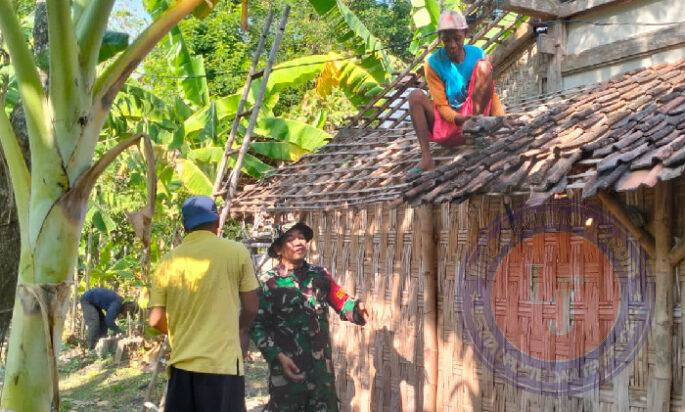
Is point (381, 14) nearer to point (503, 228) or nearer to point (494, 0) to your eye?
point (494, 0)

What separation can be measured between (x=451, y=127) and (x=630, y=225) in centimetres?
200

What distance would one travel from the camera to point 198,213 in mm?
4270

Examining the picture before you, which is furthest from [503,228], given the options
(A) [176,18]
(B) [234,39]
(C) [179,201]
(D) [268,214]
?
(B) [234,39]

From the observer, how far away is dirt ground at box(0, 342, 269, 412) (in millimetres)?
9617

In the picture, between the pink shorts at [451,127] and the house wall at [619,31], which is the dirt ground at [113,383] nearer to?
the pink shorts at [451,127]

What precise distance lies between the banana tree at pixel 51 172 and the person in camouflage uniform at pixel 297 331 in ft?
7.52

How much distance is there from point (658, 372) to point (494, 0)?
5640 mm

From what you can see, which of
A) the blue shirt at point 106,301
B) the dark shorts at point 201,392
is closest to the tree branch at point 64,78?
the blue shirt at point 106,301

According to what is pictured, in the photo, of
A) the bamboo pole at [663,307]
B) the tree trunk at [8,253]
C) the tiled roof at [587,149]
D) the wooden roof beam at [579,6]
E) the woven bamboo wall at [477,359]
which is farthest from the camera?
the wooden roof beam at [579,6]

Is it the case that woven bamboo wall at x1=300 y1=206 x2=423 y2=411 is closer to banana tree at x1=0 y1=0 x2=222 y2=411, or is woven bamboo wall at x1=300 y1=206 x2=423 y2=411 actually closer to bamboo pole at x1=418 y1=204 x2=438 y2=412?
bamboo pole at x1=418 y1=204 x2=438 y2=412

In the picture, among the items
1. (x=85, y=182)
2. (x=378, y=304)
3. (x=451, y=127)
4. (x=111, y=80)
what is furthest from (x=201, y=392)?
(x=451, y=127)

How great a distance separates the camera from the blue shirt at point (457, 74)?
6.46 metres

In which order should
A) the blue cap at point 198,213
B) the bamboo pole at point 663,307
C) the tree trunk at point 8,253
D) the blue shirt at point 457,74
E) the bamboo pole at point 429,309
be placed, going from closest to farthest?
the tree trunk at point 8,253 < the blue cap at point 198,213 < the bamboo pole at point 663,307 < the bamboo pole at point 429,309 < the blue shirt at point 457,74

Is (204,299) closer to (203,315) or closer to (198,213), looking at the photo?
(203,315)
